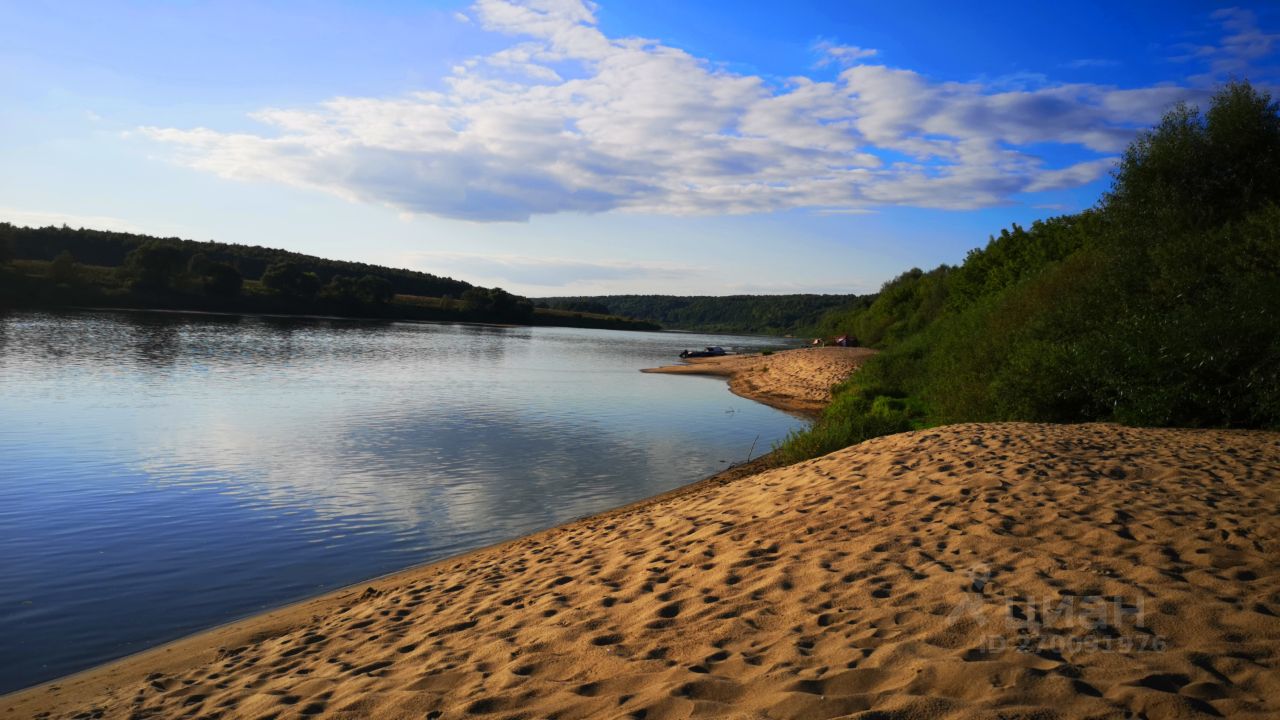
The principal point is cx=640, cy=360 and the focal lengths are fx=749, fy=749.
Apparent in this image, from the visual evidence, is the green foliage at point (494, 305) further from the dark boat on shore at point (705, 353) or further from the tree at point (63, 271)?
the dark boat on shore at point (705, 353)

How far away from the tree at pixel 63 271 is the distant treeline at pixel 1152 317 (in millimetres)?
105744

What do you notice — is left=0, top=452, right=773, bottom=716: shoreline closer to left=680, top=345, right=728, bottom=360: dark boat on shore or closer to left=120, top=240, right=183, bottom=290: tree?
left=680, top=345, right=728, bottom=360: dark boat on shore

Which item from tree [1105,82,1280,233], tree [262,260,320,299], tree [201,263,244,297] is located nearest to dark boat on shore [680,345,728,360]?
tree [1105,82,1280,233]

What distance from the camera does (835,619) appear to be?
565 cm

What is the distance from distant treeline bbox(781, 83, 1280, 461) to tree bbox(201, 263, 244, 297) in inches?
4417

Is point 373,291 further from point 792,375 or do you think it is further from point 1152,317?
point 1152,317

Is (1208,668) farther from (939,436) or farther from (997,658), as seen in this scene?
(939,436)

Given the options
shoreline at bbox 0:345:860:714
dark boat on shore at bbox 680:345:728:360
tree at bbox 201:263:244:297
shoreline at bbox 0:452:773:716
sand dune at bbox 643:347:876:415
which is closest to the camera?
shoreline at bbox 0:452:773:716

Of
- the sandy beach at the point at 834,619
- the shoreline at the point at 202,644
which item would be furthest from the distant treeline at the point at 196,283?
the sandy beach at the point at 834,619

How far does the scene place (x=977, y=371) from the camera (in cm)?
2012

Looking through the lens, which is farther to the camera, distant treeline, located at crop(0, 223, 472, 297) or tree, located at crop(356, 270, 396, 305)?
tree, located at crop(356, 270, 396, 305)

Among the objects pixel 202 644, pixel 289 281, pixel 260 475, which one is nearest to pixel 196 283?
pixel 289 281

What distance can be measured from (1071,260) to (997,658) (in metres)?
20.7

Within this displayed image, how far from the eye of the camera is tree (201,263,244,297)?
11250 cm
